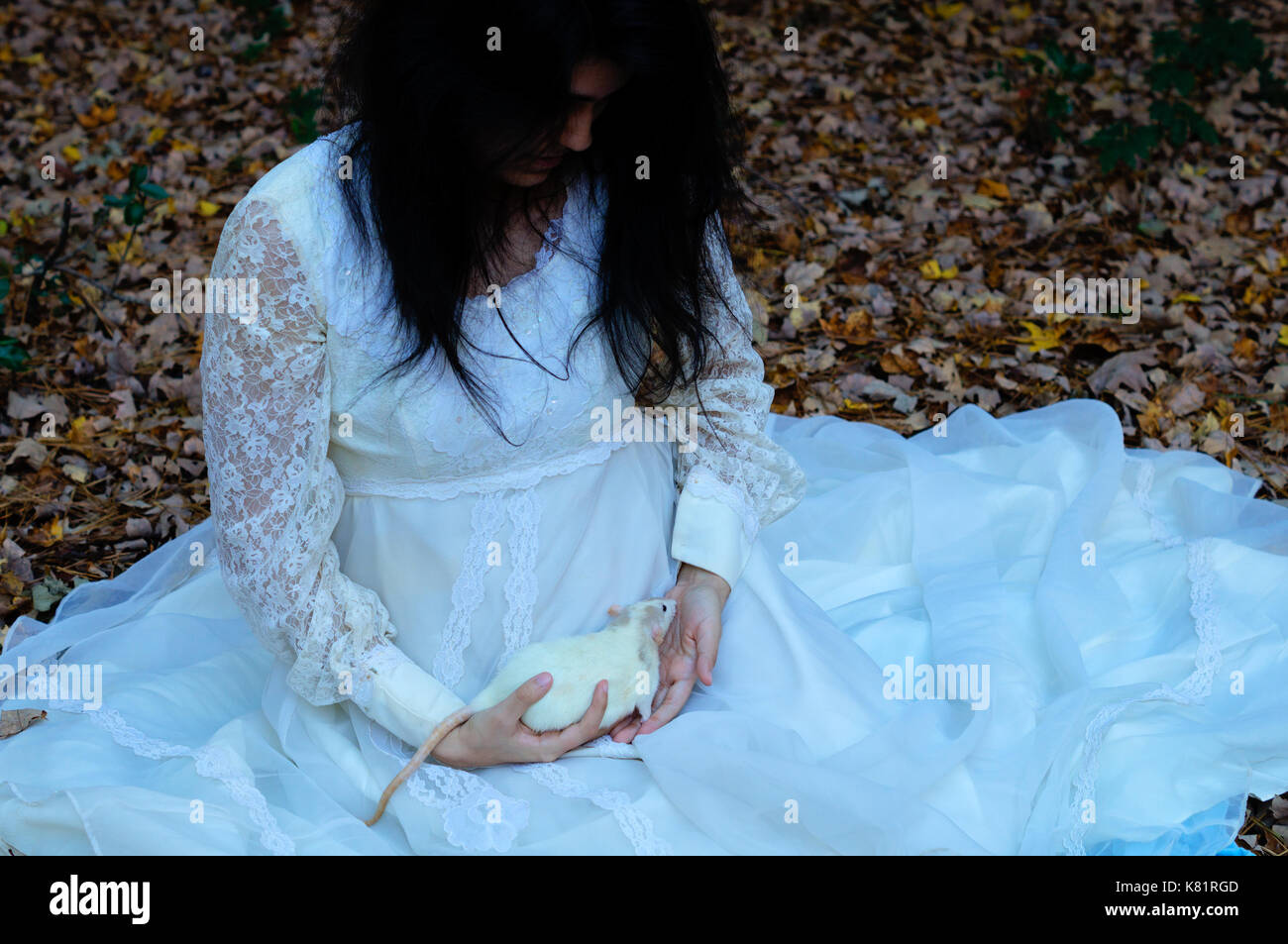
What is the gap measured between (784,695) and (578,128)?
1.01m

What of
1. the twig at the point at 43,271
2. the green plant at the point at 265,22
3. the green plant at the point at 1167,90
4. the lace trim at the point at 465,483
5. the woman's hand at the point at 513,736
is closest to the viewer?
the woman's hand at the point at 513,736

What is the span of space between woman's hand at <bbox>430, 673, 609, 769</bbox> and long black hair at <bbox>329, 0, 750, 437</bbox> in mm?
432

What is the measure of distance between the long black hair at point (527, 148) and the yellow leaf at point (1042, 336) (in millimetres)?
2150

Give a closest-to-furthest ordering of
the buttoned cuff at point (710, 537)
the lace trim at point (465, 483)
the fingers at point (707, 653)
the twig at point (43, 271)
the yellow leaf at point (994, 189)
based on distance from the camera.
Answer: the lace trim at point (465, 483) → the fingers at point (707, 653) → the buttoned cuff at point (710, 537) → the twig at point (43, 271) → the yellow leaf at point (994, 189)

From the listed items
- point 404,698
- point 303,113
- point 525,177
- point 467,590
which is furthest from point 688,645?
point 303,113

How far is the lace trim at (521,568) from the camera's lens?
201cm

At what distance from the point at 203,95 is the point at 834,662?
17.5ft

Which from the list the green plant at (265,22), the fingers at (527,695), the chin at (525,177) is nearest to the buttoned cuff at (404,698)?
the fingers at (527,695)

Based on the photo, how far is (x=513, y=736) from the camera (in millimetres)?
1869

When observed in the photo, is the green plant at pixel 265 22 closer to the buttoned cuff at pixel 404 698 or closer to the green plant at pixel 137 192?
the green plant at pixel 137 192

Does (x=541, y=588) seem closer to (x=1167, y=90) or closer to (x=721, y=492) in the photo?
(x=721, y=492)

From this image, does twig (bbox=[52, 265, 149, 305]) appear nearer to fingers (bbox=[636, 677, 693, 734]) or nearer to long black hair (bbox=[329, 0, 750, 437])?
long black hair (bbox=[329, 0, 750, 437])

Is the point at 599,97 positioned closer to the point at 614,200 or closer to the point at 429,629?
the point at 614,200

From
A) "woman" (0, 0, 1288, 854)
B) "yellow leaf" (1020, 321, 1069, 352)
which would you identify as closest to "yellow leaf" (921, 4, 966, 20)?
"yellow leaf" (1020, 321, 1069, 352)
